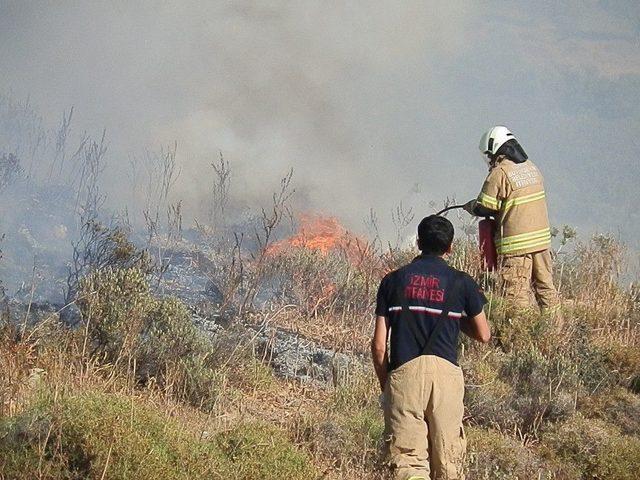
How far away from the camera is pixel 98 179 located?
20.1 meters

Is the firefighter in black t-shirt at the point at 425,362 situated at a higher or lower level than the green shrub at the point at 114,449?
higher

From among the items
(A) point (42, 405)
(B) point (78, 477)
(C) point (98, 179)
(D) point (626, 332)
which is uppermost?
(C) point (98, 179)

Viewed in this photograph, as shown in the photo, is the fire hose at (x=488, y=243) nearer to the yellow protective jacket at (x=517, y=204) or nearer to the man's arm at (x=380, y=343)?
the yellow protective jacket at (x=517, y=204)

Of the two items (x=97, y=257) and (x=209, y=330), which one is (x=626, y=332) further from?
(x=97, y=257)

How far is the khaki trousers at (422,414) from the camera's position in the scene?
4828mm

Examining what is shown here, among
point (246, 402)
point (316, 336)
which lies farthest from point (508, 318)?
point (246, 402)

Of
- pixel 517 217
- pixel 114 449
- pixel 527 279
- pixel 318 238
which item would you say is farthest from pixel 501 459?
pixel 318 238

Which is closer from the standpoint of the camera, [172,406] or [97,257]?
[172,406]

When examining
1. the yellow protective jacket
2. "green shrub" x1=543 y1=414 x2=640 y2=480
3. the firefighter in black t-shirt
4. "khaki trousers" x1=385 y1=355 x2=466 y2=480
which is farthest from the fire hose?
"khaki trousers" x1=385 y1=355 x2=466 y2=480

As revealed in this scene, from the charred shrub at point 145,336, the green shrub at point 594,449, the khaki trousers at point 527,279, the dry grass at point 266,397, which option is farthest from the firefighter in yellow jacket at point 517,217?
the charred shrub at point 145,336

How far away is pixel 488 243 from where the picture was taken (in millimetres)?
8492

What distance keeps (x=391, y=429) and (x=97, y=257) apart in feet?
13.8

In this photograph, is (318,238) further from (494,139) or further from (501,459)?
(501,459)

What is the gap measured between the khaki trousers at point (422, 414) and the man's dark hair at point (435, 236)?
2.12 ft
